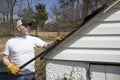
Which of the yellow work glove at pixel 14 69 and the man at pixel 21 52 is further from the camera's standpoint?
the man at pixel 21 52

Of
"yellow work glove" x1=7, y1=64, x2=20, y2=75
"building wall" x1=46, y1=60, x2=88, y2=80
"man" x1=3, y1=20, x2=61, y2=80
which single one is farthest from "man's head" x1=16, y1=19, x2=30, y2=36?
"building wall" x1=46, y1=60, x2=88, y2=80

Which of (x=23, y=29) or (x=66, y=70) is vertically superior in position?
(x=23, y=29)

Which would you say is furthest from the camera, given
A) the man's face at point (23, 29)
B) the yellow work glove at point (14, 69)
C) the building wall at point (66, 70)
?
the man's face at point (23, 29)

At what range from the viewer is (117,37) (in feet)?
12.4

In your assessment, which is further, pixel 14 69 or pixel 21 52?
pixel 21 52

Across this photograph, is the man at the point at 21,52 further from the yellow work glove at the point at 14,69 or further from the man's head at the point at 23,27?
the yellow work glove at the point at 14,69

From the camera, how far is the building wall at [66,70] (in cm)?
401

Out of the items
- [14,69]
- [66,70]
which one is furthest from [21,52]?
[66,70]

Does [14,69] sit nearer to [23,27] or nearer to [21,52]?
[21,52]

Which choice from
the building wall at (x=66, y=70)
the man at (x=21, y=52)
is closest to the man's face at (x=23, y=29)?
the man at (x=21, y=52)

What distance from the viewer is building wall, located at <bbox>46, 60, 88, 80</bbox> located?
401 cm

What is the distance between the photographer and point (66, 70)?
4094 millimetres

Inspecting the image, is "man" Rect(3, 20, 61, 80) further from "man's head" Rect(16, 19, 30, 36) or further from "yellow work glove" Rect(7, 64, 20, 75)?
"yellow work glove" Rect(7, 64, 20, 75)

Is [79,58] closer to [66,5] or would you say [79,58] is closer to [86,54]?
[86,54]
